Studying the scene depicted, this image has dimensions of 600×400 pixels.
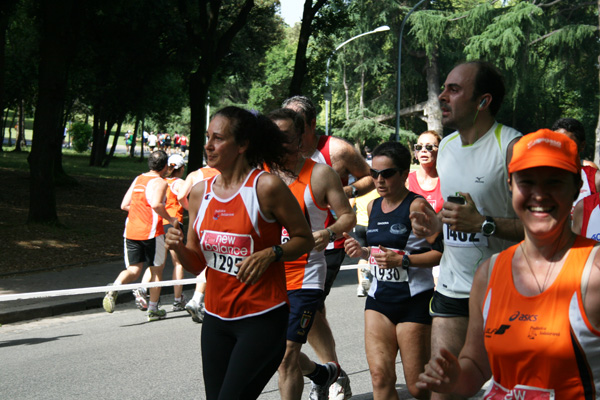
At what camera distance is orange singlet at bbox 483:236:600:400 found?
2.28 m

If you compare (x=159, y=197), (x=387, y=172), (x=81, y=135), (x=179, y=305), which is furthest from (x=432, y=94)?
(x=387, y=172)

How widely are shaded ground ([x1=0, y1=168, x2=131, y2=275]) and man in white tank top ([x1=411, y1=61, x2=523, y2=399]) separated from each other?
9611mm

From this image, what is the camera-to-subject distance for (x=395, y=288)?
16.3ft

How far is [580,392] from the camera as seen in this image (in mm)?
2303

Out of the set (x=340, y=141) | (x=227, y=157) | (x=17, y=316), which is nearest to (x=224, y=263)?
(x=227, y=157)

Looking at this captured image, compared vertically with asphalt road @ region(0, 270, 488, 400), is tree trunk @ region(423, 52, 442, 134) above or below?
above

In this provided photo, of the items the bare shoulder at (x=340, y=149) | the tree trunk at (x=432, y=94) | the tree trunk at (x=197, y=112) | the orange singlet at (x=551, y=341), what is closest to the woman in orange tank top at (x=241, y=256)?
the orange singlet at (x=551, y=341)

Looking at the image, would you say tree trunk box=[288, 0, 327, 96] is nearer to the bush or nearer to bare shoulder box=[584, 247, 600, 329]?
bare shoulder box=[584, 247, 600, 329]

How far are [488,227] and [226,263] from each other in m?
1.26

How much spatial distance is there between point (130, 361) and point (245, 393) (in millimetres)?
3974

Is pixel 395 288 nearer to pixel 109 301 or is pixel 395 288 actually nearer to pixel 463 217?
pixel 463 217

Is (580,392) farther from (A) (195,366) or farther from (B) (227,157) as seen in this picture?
(A) (195,366)

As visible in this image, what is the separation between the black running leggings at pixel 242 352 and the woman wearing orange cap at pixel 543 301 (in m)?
1.48

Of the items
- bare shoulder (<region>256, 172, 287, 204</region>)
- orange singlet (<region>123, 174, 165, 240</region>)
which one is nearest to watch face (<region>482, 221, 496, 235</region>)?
bare shoulder (<region>256, 172, 287, 204</region>)
